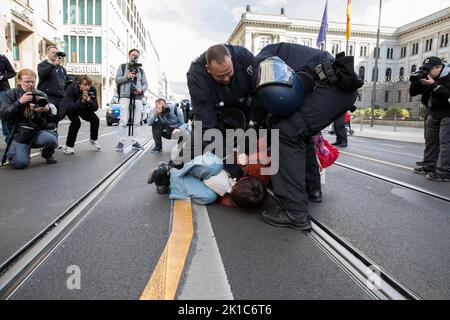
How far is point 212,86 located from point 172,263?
215 centimetres

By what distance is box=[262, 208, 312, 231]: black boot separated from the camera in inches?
106

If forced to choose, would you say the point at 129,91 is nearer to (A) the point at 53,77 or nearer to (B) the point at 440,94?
(A) the point at 53,77

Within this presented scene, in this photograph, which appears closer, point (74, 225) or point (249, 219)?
point (74, 225)

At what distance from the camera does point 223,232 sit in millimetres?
2578

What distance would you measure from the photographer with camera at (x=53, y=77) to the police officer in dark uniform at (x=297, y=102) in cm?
577

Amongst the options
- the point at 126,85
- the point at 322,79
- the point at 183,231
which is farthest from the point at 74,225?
the point at 126,85

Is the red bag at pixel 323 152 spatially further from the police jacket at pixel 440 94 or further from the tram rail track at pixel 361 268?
the police jacket at pixel 440 94

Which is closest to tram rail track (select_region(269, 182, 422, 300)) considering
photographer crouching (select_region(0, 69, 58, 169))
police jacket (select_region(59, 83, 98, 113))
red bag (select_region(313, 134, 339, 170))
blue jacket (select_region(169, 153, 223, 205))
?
blue jacket (select_region(169, 153, 223, 205))

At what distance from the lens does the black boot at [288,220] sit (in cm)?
270

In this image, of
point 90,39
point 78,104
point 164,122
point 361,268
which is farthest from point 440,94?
point 90,39

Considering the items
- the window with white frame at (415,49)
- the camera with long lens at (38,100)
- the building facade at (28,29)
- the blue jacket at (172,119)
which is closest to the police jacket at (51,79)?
the camera with long lens at (38,100)

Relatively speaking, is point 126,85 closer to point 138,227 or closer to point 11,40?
point 138,227

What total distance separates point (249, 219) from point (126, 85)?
581 centimetres
